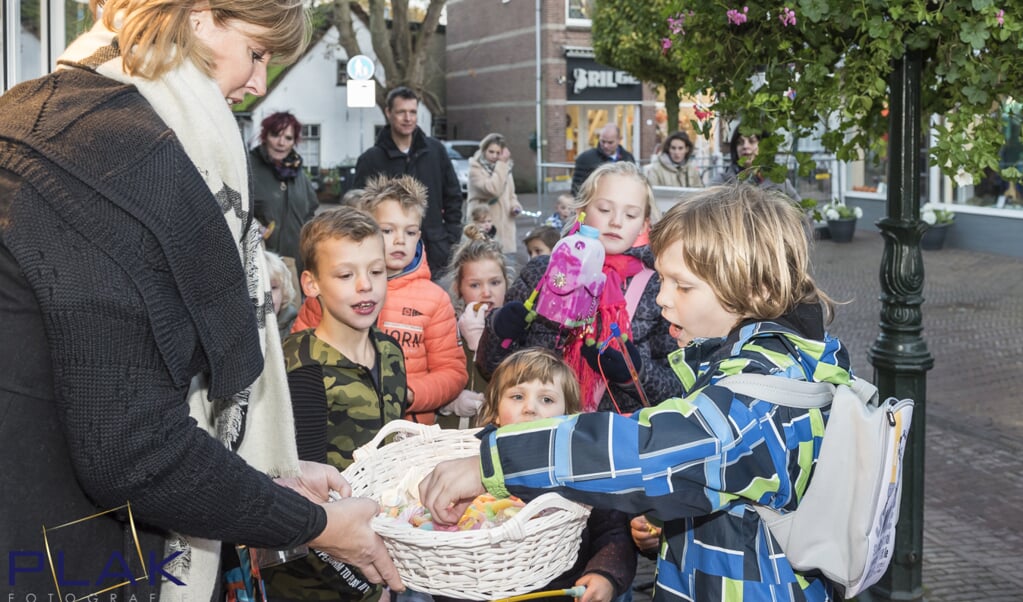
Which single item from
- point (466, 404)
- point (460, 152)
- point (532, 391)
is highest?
point (460, 152)

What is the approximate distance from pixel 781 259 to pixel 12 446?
4.78ft

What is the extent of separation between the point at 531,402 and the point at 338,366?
0.61 m

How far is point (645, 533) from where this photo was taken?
305cm

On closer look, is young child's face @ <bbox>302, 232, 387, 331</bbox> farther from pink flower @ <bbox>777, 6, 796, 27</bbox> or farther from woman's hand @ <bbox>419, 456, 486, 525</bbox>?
pink flower @ <bbox>777, 6, 796, 27</bbox>

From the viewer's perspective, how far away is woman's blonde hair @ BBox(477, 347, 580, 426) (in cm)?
326

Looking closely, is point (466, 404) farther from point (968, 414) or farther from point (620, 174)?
point (968, 414)

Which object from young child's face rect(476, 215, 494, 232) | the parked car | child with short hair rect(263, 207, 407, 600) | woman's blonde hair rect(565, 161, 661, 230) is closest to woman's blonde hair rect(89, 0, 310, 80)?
child with short hair rect(263, 207, 407, 600)

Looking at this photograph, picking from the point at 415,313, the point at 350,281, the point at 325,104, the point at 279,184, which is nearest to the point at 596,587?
the point at 350,281

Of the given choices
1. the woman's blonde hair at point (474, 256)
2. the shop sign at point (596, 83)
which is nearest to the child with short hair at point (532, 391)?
the woman's blonde hair at point (474, 256)

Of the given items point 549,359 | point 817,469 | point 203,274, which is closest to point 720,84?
point 549,359

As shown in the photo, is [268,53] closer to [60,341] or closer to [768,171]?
[60,341]

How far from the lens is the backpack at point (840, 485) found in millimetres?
1952

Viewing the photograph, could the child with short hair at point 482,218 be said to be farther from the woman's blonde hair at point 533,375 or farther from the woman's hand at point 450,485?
the woman's hand at point 450,485

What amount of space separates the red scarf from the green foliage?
0.77m
